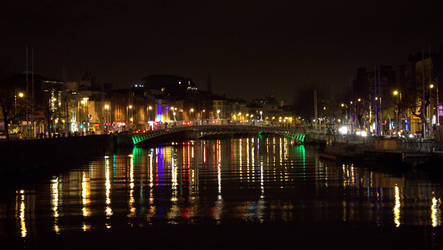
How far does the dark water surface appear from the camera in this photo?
2534 cm

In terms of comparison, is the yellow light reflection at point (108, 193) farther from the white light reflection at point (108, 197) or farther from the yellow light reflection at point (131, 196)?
the yellow light reflection at point (131, 196)

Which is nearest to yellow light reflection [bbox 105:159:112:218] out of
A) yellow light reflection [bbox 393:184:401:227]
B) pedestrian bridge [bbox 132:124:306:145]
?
yellow light reflection [bbox 393:184:401:227]

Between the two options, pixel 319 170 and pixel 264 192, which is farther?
pixel 319 170

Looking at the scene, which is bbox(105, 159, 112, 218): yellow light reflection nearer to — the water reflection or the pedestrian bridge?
the water reflection

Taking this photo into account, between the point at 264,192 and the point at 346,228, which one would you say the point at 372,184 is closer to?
the point at 264,192

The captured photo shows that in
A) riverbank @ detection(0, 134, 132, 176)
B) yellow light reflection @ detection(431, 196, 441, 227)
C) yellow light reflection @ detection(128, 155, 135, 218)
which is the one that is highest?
riverbank @ detection(0, 134, 132, 176)

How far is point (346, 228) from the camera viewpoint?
2588 cm

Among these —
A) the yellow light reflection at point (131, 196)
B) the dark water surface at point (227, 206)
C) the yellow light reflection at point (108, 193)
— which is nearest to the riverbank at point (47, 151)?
the dark water surface at point (227, 206)

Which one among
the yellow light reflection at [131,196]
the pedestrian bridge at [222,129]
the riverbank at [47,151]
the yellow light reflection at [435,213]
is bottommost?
the yellow light reflection at [435,213]

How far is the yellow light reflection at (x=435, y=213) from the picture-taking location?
26.5m

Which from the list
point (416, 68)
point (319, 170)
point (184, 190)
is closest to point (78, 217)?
point (184, 190)

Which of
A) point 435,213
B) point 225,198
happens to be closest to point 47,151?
point 225,198

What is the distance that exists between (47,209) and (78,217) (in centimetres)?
340

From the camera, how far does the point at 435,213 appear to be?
28.7 m
